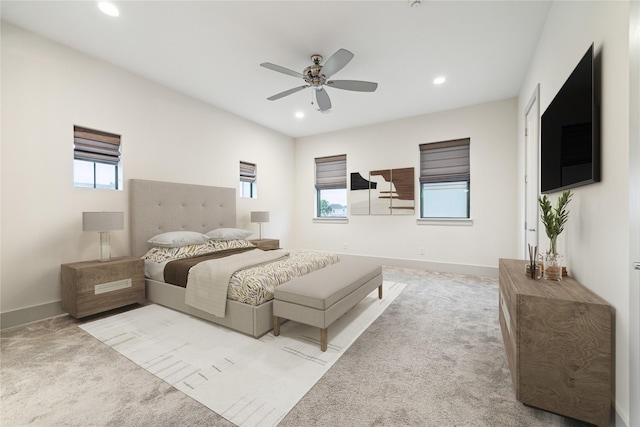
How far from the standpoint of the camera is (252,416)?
4.61 ft

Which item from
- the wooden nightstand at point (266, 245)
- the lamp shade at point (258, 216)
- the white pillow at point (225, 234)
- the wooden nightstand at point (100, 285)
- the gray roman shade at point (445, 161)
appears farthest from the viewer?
the lamp shade at point (258, 216)

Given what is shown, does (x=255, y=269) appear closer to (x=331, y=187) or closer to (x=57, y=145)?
(x=57, y=145)

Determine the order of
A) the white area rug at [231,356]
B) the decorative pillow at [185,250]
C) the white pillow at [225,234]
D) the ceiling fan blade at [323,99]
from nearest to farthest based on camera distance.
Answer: the white area rug at [231,356], the ceiling fan blade at [323,99], the decorative pillow at [185,250], the white pillow at [225,234]

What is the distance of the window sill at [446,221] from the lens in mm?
4445

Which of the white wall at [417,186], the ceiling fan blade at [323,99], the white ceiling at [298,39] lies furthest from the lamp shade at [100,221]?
the white wall at [417,186]

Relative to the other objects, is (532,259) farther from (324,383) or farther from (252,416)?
(252,416)

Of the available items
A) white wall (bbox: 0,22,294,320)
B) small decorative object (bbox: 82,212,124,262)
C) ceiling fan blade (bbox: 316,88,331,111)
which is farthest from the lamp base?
ceiling fan blade (bbox: 316,88,331,111)

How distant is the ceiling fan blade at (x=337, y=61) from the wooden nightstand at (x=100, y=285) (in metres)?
2.89

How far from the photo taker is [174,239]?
328 centimetres

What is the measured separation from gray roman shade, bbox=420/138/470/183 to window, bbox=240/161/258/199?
127 inches

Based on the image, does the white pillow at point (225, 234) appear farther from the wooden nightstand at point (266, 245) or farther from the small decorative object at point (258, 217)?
the small decorative object at point (258, 217)

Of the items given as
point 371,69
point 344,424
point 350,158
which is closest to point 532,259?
point 344,424

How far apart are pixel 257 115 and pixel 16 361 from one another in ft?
13.7

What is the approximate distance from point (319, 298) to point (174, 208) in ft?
9.07
